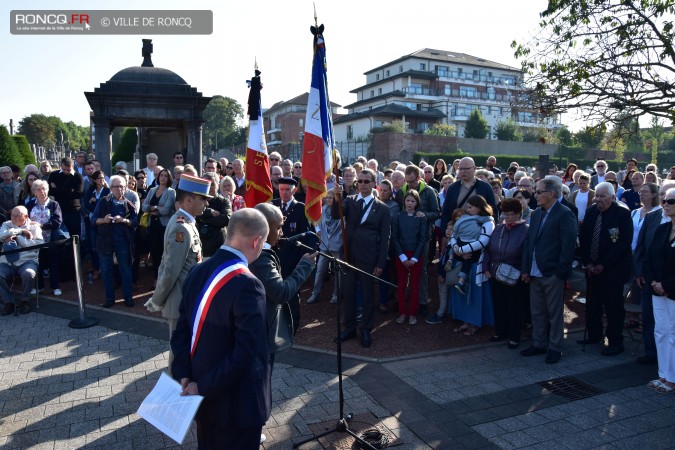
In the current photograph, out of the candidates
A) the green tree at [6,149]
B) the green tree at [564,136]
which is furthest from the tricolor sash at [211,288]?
the green tree at [564,136]

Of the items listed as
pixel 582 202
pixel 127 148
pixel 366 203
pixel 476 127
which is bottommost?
pixel 582 202

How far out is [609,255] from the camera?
6.90m

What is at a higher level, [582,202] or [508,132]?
[508,132]

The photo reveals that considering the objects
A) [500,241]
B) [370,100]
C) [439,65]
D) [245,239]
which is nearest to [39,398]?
[245,239]

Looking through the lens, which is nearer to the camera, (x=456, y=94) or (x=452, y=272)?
(x=452, y=272)

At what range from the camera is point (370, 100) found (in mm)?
82062

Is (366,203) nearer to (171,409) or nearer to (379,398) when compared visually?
(379,398)

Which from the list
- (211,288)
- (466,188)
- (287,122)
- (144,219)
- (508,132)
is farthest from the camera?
(287,122)

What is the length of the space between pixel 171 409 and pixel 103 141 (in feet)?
41.7

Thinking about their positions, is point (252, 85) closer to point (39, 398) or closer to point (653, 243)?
point (39, 398)

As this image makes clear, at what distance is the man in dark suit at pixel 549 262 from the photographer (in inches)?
256

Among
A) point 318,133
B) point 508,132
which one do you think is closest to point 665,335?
point 318,133

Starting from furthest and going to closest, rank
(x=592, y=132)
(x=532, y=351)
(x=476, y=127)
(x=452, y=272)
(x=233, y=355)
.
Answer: (x=476, y=127), (x=592, y=132), (x=452, y=272), (x=532, y=351), (x=233, y=355)

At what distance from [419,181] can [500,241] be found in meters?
2.00
